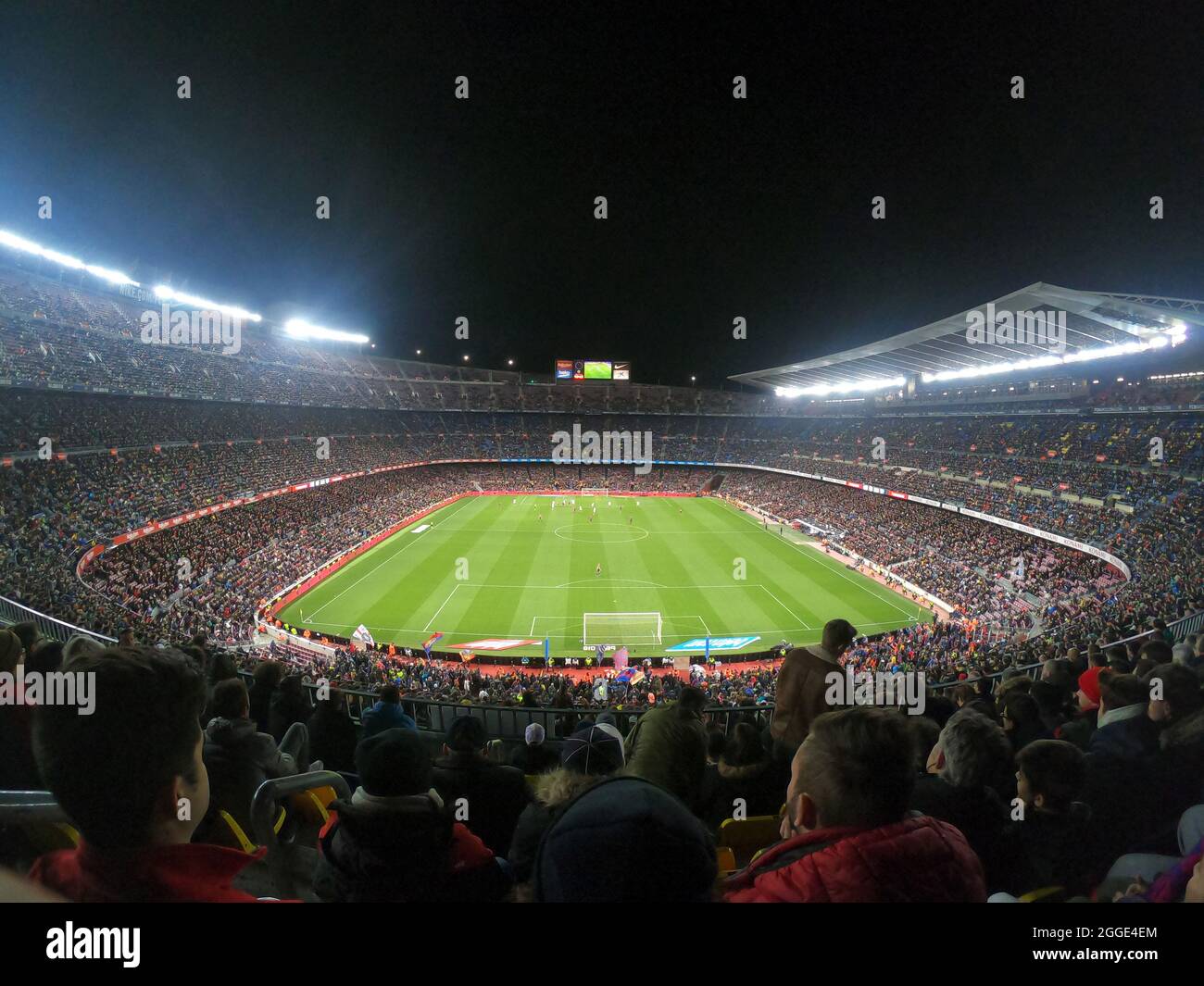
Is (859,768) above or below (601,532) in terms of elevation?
above

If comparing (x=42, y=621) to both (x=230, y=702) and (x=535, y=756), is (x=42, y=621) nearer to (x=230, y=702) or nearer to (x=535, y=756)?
(x=230, y=702)

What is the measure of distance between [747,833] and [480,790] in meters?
1.83

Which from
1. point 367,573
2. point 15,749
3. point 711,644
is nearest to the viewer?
point 15,749

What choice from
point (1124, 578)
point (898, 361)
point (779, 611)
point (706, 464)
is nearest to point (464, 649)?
point (779, 611)

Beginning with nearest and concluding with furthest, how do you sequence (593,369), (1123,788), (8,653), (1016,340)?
(1123,788), (8,653), (1016,340), (593,369)

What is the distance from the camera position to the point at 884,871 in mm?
1511

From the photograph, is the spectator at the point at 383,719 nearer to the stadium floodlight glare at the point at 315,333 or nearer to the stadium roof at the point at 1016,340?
the stadium roof at the point at 1016,340

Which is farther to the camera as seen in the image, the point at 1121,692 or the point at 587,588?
the point at 587,588

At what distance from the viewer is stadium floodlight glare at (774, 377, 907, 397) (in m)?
59.6

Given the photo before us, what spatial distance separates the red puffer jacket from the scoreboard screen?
80403mm

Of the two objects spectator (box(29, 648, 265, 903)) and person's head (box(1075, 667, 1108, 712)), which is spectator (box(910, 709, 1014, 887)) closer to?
spectator (box(29, 648, 265, 903))

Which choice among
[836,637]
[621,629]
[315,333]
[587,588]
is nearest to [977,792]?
[836,637]
